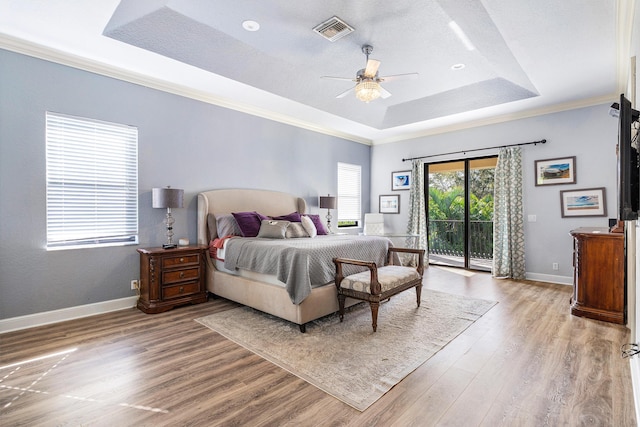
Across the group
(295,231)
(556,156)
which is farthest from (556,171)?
(295,231)

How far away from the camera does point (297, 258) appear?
118 inches

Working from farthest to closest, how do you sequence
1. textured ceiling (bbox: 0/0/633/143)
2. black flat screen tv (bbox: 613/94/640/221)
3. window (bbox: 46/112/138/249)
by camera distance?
1. window (bbox: 46/112/138/249)
2. textured ceiling (bbox: 0/0/633/143)
3. black flat screen tv (bbox: 613/94/640/221)

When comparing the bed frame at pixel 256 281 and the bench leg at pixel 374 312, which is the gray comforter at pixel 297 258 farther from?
the bench leg at pixel 374 312

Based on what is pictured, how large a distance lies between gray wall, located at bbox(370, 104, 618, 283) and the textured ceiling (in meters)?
0.31

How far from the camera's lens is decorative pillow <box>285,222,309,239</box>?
4254 millimetres

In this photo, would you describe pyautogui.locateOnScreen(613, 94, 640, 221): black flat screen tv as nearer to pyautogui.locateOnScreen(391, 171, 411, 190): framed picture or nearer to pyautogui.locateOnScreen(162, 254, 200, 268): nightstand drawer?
pyautogui.locateOnScreen(162, 254, 200, 268): nightstand drawer

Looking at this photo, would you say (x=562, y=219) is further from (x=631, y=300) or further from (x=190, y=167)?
(x=190, y=167)

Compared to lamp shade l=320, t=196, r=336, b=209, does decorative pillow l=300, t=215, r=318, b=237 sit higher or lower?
lower

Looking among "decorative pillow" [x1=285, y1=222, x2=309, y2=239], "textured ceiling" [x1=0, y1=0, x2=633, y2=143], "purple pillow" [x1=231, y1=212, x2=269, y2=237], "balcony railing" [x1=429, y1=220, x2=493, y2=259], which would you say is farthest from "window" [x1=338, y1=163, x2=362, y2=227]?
"purple pillow" [x1=231, y1=212, x2=269, y2=237]

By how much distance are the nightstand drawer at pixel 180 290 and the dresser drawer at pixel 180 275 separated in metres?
0.07

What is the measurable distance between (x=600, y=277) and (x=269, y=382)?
358 cm

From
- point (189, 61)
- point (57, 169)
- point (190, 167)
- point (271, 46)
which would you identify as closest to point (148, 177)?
point (190, 167)

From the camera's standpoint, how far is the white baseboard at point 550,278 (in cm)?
486

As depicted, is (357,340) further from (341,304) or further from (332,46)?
(332,46)
